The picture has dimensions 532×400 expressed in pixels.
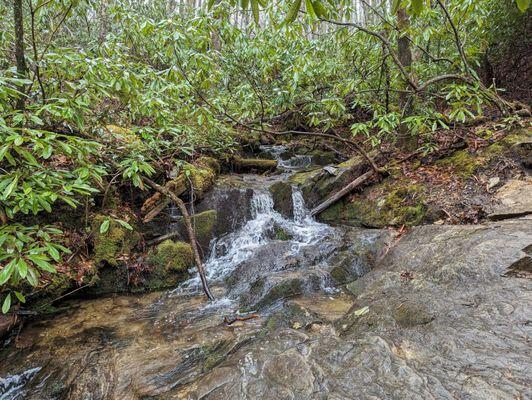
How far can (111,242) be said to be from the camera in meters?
5.04

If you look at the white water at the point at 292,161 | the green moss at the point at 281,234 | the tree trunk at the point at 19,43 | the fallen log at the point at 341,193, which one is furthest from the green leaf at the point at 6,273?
the white water at the point at 292,161

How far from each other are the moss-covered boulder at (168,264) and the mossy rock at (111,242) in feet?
1.46

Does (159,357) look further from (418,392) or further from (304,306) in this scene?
(418,392)

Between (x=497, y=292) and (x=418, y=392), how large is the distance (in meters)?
1.41

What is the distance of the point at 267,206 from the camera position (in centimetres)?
735

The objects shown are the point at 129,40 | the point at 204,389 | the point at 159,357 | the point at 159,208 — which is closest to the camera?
the point at 204,389

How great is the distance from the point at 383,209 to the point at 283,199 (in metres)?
2.40

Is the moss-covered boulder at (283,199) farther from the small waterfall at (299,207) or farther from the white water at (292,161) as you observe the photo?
the white water at (292,161)

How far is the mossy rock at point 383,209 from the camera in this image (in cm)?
547

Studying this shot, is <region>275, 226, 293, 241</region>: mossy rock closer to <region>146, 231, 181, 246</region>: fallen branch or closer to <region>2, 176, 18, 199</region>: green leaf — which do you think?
<region>146, 231, 181, 246</region>: fallen branch

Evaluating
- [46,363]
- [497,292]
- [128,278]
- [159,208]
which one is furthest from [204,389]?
[159,208]

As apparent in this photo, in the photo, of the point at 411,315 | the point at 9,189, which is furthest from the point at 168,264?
the point at 411,315

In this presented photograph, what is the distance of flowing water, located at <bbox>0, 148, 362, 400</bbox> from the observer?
2879 millimetres

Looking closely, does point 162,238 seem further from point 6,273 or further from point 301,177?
point 301,177
